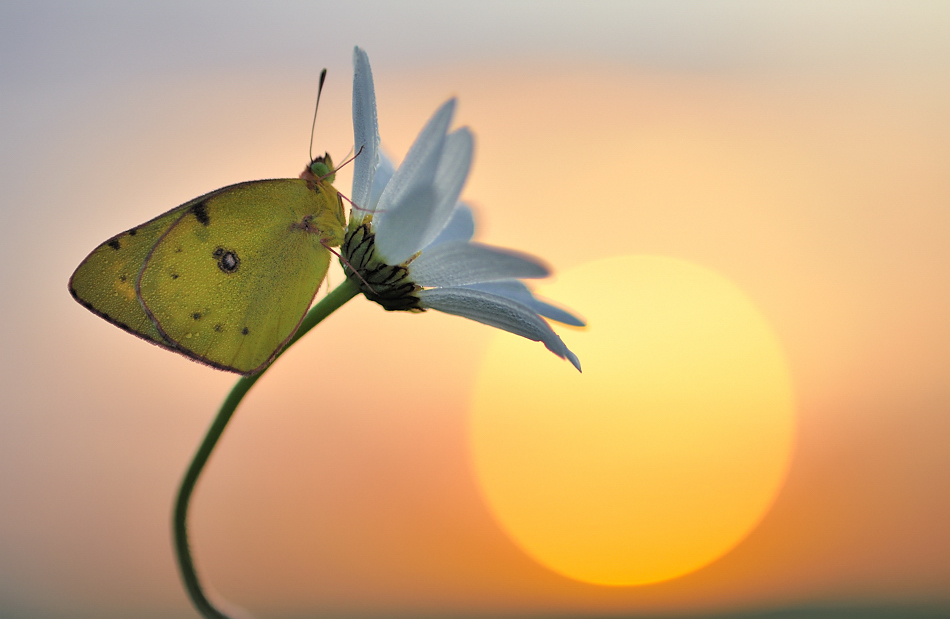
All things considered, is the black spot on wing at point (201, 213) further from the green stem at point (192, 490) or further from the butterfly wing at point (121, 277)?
the green stem at point (192, 490)

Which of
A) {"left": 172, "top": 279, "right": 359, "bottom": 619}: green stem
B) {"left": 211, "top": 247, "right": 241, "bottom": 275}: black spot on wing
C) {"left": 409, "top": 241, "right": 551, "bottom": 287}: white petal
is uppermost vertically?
{"left": 409, "top": 241, "right": 551, "bottom": 287}: white petal

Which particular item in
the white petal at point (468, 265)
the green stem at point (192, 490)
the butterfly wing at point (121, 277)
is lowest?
the green stem at point (192, 490)

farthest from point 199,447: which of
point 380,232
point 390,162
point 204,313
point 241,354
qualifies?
point 390,162

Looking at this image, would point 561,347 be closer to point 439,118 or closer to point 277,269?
point 439,118

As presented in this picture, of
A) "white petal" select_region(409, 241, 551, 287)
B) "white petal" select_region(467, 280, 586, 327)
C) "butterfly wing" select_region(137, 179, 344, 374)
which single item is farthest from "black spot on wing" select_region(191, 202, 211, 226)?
"white petal" select_region(467, 280, 586, 327)

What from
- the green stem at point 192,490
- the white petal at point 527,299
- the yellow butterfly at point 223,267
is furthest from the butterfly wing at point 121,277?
the white petal at point 527,299

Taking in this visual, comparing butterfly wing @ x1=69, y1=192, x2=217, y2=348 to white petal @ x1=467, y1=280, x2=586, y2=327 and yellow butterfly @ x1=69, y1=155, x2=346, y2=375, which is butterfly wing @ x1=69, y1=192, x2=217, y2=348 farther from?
white petal @ x1=467, y1=280, x2=586, y2=327
